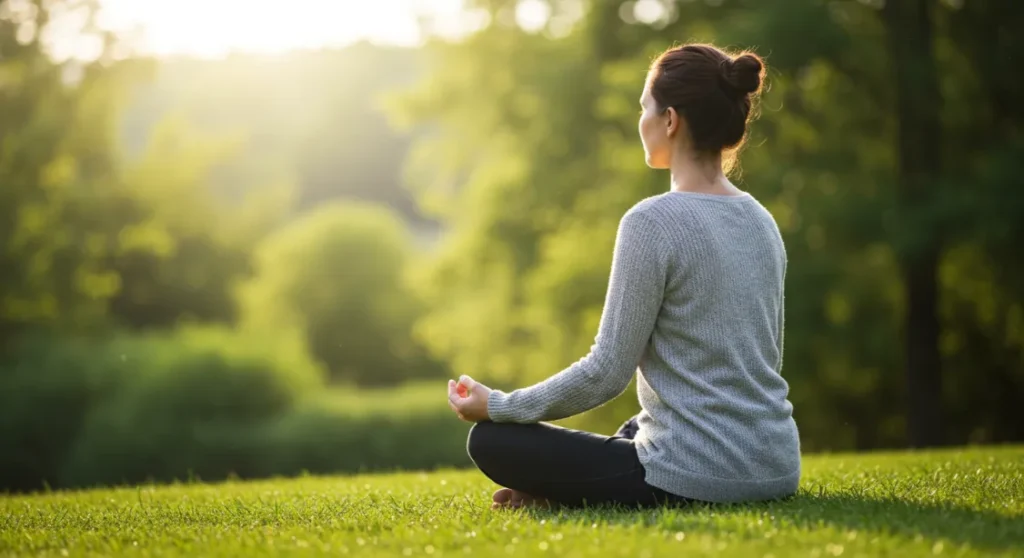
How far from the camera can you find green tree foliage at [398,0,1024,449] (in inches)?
493

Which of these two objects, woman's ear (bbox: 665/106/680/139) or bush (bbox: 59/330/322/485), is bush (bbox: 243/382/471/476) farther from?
woman's ear (bbox: 665/106/680/139)

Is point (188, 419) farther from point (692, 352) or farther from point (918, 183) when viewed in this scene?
point (692, 352)

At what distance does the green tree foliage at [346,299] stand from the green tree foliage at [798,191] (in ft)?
55.3

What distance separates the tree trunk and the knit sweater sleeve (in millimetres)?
9649

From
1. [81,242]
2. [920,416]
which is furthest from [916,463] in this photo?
[81,242]

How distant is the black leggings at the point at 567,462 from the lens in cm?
365

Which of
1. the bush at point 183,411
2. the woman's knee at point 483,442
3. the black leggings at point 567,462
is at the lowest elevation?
the bush at point 183,411

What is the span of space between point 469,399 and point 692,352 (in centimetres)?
80

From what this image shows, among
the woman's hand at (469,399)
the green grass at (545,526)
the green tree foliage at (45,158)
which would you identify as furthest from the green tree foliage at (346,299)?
the woman's hand at (469,399)

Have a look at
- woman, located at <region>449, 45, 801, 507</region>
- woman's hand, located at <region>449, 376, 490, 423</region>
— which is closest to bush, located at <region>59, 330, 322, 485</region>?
woman's hand, located at <region>449, 376, 490, 423</region>

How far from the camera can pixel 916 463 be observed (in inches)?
236

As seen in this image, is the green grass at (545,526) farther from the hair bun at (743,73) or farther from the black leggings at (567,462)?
the hair bun at (743,73)

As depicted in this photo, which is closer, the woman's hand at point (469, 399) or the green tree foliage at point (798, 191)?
the woman's hand at point (469, 399)

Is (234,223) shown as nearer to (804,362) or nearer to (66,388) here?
(66,388)
